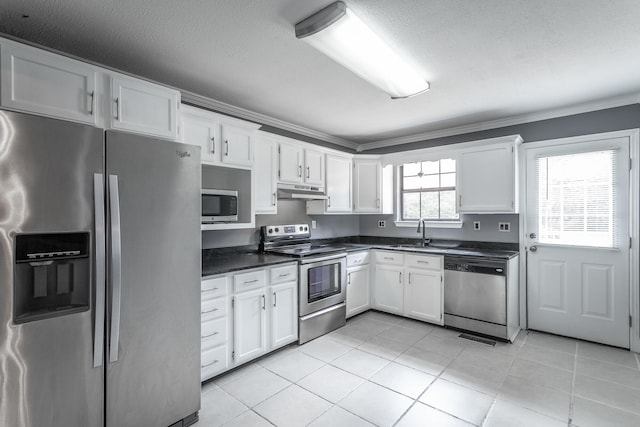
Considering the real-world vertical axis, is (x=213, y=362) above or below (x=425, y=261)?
below

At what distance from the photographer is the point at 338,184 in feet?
14.1

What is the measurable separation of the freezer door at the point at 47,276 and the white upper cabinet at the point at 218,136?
103 centimetres

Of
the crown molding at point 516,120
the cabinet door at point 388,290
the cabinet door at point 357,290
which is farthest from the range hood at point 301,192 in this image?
the crown molding at point 516,120

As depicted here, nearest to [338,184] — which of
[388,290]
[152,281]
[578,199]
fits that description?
[388,290]

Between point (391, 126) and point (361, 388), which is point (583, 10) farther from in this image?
point (361, 388)

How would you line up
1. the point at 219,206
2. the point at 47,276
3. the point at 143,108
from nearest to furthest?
1. the point at 47,276
2. the point at 143,108
3. the point at 219,206

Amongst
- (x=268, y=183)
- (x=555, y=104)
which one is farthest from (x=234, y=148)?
(x=555, y=104)

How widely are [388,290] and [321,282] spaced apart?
3.70 ft

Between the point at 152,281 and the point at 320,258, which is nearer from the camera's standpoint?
the point at 152,281

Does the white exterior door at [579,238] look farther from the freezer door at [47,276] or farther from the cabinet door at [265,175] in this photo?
the freezer door at [47,276]

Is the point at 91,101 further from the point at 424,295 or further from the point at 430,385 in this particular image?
the point at 424,295

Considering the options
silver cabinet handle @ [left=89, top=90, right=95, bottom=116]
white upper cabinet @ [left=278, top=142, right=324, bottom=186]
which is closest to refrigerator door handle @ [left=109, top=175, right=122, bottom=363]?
silver cabinet handle @ [left=89, top=90, right=95, bottom=116]

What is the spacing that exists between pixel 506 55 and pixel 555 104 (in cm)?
Answer: 151

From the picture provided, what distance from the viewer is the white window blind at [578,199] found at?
317cm
